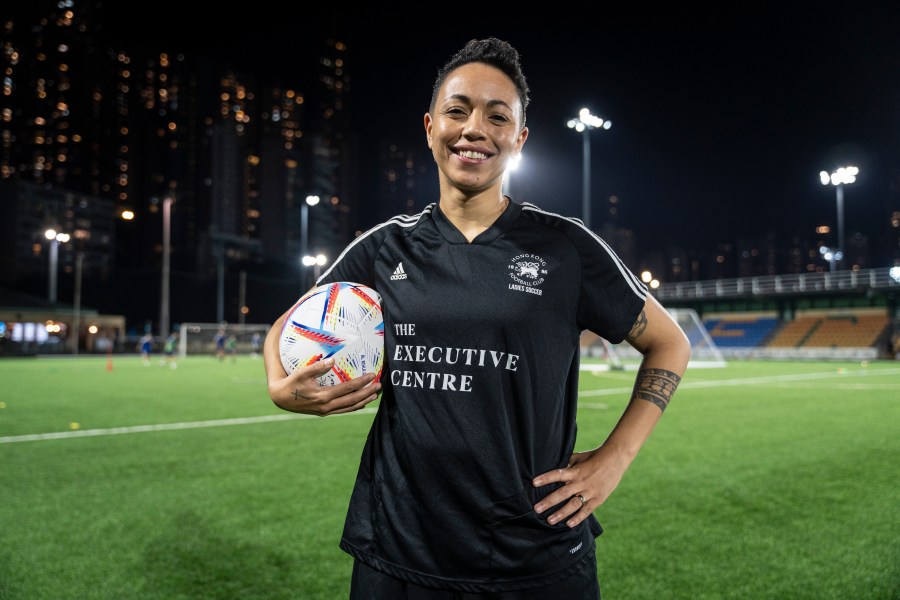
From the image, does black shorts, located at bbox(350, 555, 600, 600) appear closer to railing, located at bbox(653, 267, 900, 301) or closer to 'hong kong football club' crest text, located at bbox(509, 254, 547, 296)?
'hong kong football club' crest text, located at bbox(509, 254, 547, 296)

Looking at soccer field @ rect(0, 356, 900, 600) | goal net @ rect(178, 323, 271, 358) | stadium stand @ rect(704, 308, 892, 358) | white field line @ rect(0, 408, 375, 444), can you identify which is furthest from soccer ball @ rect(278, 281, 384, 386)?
stadium stand @ rect(704, 308, 892, 358)

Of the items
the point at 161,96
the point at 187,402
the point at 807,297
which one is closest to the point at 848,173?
the point at 807,297

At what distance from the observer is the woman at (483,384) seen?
1.76 metres

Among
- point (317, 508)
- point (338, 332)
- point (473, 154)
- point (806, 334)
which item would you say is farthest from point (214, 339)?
point (473, 154)

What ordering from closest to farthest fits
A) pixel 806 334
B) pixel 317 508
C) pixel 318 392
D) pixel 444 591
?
pixel 444 591, pixel 318 392, pixel 317 508, pixel 806 334

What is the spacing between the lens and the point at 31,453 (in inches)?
319

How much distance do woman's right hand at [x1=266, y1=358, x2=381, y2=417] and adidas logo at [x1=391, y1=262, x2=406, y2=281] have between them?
33 cm

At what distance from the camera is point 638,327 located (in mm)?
2111

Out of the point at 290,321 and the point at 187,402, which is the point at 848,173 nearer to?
the point at 187,402

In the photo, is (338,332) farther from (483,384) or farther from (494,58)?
(494,58)

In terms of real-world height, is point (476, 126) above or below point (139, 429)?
above

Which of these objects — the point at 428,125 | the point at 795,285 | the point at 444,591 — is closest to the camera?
the point at 444,591

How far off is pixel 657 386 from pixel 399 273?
37.7 inches

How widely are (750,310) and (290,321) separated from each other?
191 ft
